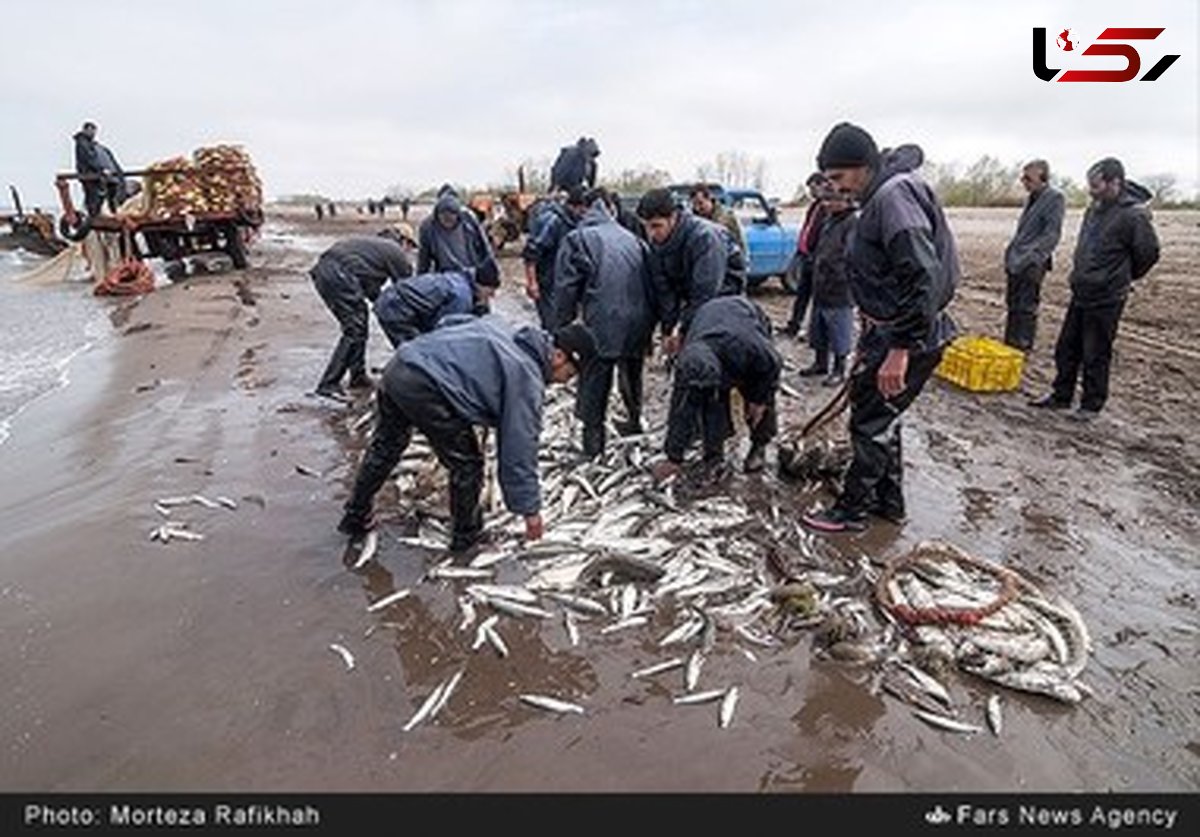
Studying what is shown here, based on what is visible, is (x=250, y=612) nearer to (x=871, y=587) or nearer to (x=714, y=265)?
(x=871, y=587)

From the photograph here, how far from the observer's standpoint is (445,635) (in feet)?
13.6

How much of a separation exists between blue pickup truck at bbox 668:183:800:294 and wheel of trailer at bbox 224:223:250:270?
12.1 meters

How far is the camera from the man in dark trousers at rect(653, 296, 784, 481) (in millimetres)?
5695

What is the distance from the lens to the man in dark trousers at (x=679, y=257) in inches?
237

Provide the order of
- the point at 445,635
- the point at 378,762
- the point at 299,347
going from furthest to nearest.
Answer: the point at 299,347 → the point at 445,635 → the point at 378,762

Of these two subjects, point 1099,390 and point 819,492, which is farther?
point 1099,390

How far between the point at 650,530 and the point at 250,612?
261 centimetres

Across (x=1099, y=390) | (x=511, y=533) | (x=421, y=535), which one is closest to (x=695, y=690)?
(x=511, y=533)

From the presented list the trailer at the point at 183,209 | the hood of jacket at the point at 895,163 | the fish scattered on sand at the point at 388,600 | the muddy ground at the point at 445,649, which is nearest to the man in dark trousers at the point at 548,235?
the muddy ground at the point at 445,649

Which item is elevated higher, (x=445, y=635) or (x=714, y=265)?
(x=714, y=265)

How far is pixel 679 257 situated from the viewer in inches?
246

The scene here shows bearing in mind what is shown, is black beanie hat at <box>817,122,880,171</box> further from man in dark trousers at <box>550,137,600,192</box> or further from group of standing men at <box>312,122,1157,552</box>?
man in dark trousers at <box>550,137,600,192</box>

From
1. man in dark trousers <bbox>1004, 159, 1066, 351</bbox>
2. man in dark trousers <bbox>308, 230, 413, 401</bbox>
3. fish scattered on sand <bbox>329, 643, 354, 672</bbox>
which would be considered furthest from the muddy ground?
man in dark trousers <bbox>1004, 159, 1066, 351</bbox>

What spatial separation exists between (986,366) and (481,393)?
6.73m
